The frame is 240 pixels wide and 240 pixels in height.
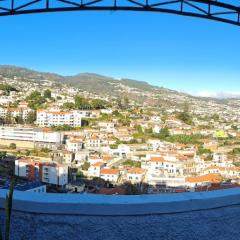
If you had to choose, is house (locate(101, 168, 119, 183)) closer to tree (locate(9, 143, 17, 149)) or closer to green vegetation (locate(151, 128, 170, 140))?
tree (locate(9, 143, 17, 149))

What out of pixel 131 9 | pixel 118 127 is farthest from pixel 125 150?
pixel 131 9

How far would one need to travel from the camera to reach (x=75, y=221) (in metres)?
1.57

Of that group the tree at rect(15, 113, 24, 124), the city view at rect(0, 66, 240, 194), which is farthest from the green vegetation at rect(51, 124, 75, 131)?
the tree at rect(15, 113, 24, 124)

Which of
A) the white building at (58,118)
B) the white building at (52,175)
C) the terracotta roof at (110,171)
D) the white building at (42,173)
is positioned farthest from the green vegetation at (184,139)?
the white building at (52,175)

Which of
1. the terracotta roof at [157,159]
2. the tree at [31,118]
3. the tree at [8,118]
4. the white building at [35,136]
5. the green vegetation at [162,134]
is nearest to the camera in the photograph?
the terracotta roof at [157,159]

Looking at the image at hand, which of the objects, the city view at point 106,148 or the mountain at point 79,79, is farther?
the mountain at point 79,79

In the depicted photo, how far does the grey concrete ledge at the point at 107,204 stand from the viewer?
1.55 metres

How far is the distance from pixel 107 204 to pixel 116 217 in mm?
65

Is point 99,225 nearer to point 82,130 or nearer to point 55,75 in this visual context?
point 82,130

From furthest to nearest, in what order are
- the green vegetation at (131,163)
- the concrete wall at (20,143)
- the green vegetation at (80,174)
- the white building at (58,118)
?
the white building at (58,118), the concrete wall at (20,143), the green vegetation at (131,163), the green vegetation at (80,174)

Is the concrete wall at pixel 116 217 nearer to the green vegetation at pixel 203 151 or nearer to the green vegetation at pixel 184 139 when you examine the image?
the green vegetation at pixel 203 151

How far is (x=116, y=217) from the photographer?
1594 millimetres

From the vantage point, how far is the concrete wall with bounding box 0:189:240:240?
5.11 feet

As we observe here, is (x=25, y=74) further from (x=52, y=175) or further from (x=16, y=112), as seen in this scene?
(x=52, y=175)
